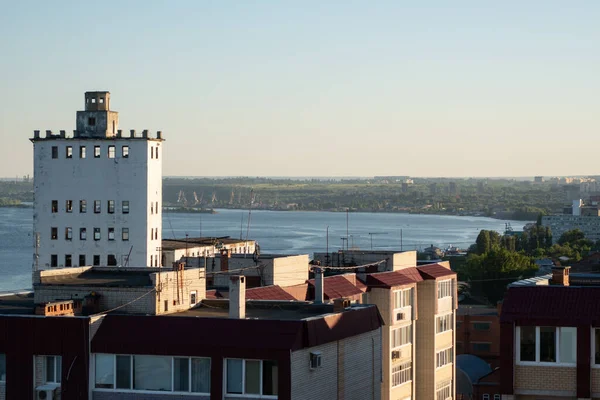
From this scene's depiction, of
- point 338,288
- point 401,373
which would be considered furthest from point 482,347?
point 338,288

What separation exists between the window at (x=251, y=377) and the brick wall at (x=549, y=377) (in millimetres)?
4493

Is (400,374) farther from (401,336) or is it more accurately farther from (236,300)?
(236,300)

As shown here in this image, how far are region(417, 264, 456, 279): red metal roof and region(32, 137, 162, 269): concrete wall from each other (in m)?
14.2

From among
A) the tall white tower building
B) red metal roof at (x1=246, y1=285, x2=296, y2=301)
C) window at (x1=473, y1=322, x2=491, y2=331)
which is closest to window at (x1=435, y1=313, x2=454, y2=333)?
red metal roof at (x1=246, y1=285, x2=296, y2=301)

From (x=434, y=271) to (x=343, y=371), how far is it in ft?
59.3

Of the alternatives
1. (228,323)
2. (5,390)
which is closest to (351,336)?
(228,323)

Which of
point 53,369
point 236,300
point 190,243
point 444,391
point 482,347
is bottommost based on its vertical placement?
point 482,347

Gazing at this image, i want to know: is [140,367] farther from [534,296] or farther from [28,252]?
[28,252]

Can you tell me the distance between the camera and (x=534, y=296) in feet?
77.2

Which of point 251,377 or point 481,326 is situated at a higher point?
point 251,377

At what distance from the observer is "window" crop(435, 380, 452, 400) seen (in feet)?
143

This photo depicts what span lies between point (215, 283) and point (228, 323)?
1364 centimetres

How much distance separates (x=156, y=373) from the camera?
2478 centimetres

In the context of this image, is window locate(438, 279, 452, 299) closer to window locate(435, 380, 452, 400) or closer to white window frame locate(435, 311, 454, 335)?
white window frame locate(435, 311, 454, 335)
